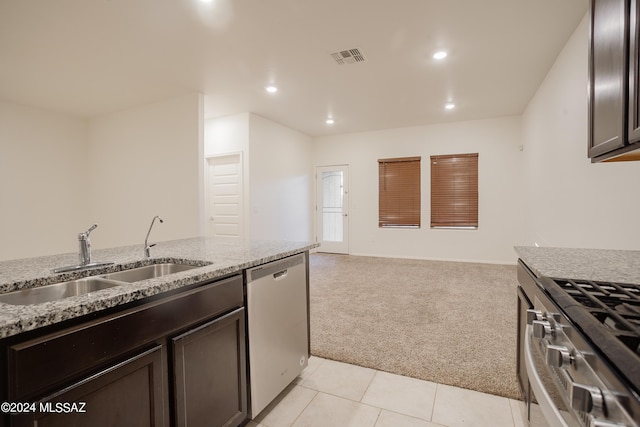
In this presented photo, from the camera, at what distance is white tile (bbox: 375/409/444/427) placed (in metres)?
1.66

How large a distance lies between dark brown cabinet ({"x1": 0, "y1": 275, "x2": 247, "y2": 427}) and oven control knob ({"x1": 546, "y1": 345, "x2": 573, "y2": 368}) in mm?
1278

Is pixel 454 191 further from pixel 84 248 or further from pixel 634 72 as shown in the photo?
pixel 84 248

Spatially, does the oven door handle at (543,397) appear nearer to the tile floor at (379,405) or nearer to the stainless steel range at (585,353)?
the stainless steel range at (585,353)

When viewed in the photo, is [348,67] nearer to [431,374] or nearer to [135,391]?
[431,374]

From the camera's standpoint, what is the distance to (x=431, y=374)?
2.13 metres

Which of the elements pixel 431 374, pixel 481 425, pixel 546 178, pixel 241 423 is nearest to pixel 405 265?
pixel 546 178

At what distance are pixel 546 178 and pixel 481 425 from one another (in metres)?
3.39

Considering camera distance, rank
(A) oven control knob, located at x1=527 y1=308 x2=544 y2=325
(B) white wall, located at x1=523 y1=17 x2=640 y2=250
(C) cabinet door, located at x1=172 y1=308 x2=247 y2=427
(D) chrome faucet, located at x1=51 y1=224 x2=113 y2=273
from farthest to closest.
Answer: (B) white wall, located at x1=523 y1=17 x2=640 y2=250 → (D) chrome faucet, located at x1=51 y1=224 x2=113 y2=273 → (C) cabinet door, located at x1=172 y1=308 x2=247 y2=427 → (A) oven control knob, located at x1=527 y1=308 x2=544 y2=325

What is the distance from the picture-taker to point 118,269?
161cm

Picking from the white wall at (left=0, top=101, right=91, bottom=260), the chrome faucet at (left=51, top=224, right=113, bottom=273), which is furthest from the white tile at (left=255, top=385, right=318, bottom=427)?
the white wall at (left=0, top=101, right=91, bottom=260)

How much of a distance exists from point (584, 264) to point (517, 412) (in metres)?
0.98

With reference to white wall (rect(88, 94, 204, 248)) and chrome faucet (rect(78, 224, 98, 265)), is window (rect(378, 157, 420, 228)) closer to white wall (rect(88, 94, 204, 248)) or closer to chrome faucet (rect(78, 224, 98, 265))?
white wall (rect(88, 94, 204, 248))

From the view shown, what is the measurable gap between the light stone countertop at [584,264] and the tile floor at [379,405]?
3.14ft

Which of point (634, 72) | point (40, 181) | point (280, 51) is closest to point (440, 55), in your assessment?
point (280, 51)
